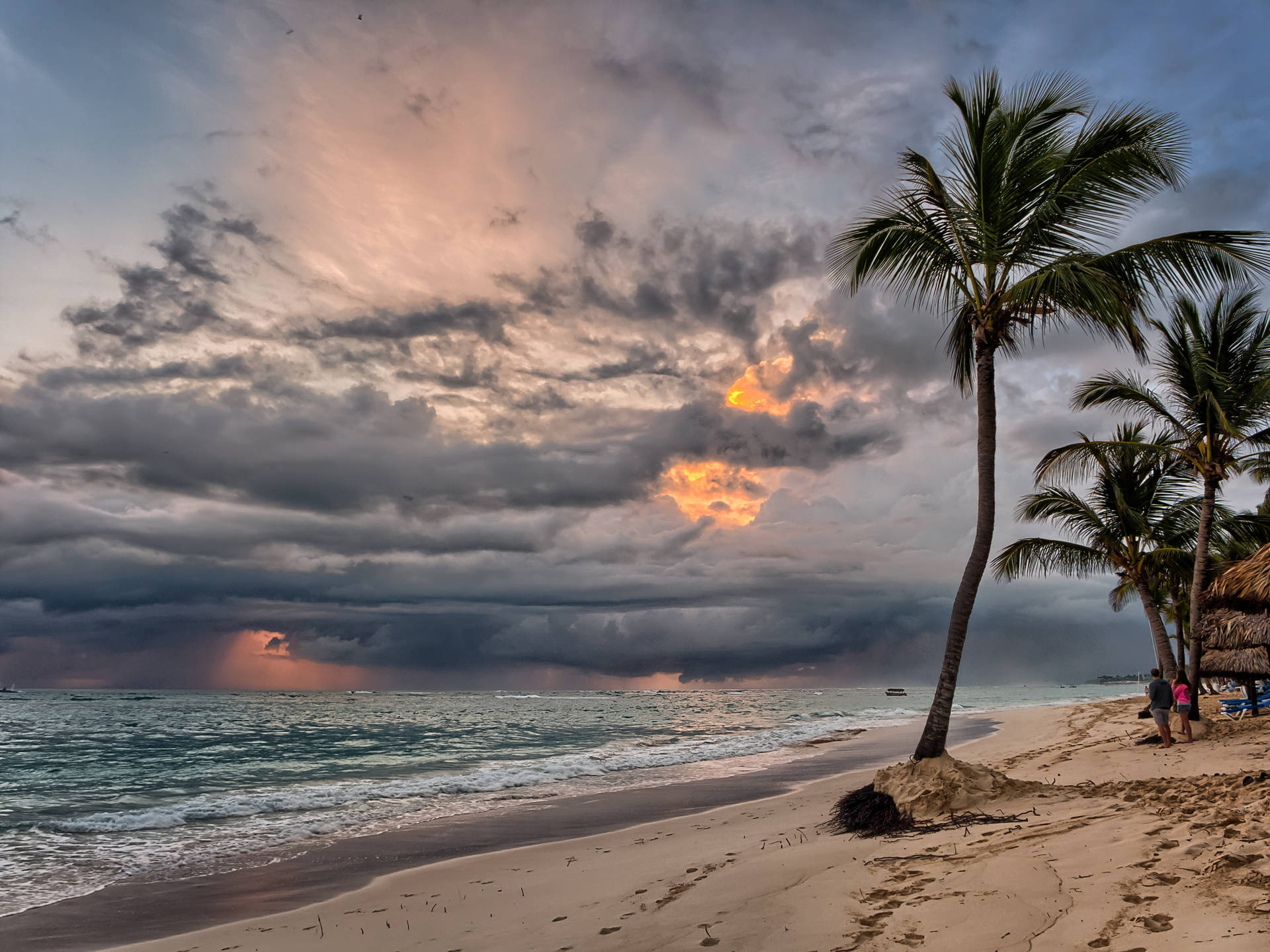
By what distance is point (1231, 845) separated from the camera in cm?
516

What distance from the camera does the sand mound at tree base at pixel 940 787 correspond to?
27.0 ft

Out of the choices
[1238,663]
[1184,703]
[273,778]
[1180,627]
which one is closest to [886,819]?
[1184,703]

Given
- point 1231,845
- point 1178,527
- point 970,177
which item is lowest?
point 1231,845

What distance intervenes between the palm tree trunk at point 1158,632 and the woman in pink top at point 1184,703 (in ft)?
5.90

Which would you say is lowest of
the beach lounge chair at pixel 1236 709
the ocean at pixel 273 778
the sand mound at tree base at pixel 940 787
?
the ocean at pixel 273 778

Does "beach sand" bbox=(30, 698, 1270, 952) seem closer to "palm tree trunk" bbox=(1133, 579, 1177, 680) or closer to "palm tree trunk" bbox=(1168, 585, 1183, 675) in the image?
"palm tree trunk" bbox=(1133, 579, 1177, 680)

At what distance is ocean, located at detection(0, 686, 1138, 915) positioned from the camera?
38.4ft

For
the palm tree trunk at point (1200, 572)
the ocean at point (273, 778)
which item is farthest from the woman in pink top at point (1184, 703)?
the ocean at point (273, 778)

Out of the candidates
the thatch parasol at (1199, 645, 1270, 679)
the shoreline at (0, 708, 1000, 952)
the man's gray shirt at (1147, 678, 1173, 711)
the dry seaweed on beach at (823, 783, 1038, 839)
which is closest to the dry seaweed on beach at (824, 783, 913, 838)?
the dry seaweed on beach at (823, 783, 1038, 839)

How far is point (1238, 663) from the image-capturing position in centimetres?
1772

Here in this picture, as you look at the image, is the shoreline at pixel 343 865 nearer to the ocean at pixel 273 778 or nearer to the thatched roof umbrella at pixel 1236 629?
the ocean at pixel 273 778

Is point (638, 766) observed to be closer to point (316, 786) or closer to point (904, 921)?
point (316, 786)

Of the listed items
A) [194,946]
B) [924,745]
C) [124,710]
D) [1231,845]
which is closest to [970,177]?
[924,745]

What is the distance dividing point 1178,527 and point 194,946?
2254 centimetres
